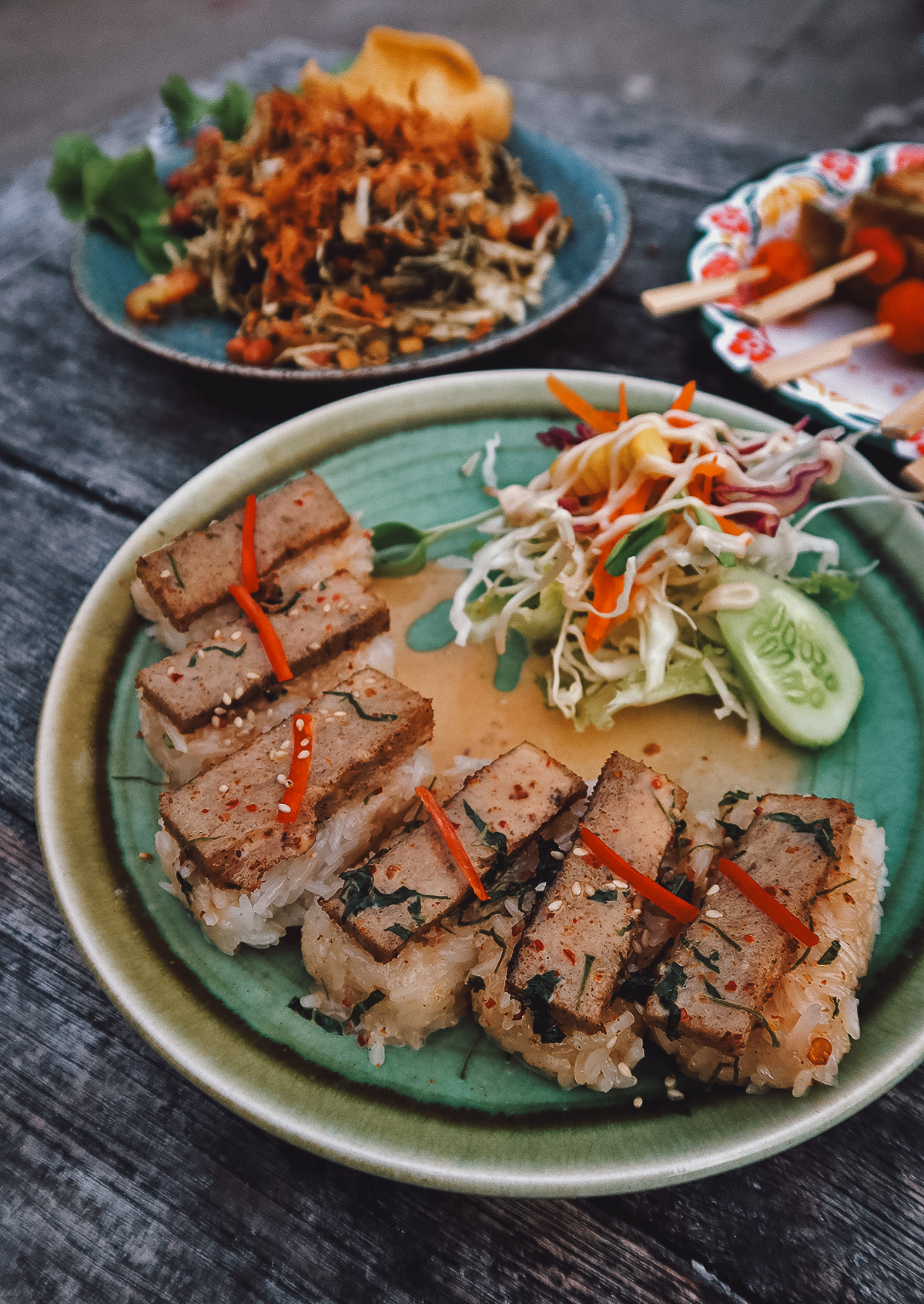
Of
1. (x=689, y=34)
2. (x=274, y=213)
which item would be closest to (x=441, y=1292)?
(x=274, y=213)

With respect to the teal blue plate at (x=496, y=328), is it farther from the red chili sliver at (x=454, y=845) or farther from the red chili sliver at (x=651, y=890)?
the red chili sliver at (x=651, y=890)

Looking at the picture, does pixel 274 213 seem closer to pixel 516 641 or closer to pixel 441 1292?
pixel 516 641

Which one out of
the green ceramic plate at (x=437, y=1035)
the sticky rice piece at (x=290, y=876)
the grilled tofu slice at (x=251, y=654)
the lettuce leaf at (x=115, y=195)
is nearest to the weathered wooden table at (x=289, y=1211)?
the green ceramic plate at (x=437, y=1035)

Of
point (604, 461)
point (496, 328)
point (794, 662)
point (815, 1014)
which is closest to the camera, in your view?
point (815, 1014)

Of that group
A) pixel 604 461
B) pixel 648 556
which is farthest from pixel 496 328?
pixel 648 556

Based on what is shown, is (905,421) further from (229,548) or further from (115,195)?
(115,195)

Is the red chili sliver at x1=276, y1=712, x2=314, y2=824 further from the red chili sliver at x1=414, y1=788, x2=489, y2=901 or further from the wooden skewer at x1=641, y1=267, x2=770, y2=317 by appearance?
the wooden skewer at x1=641, y1=267, x2=770, y2=317
